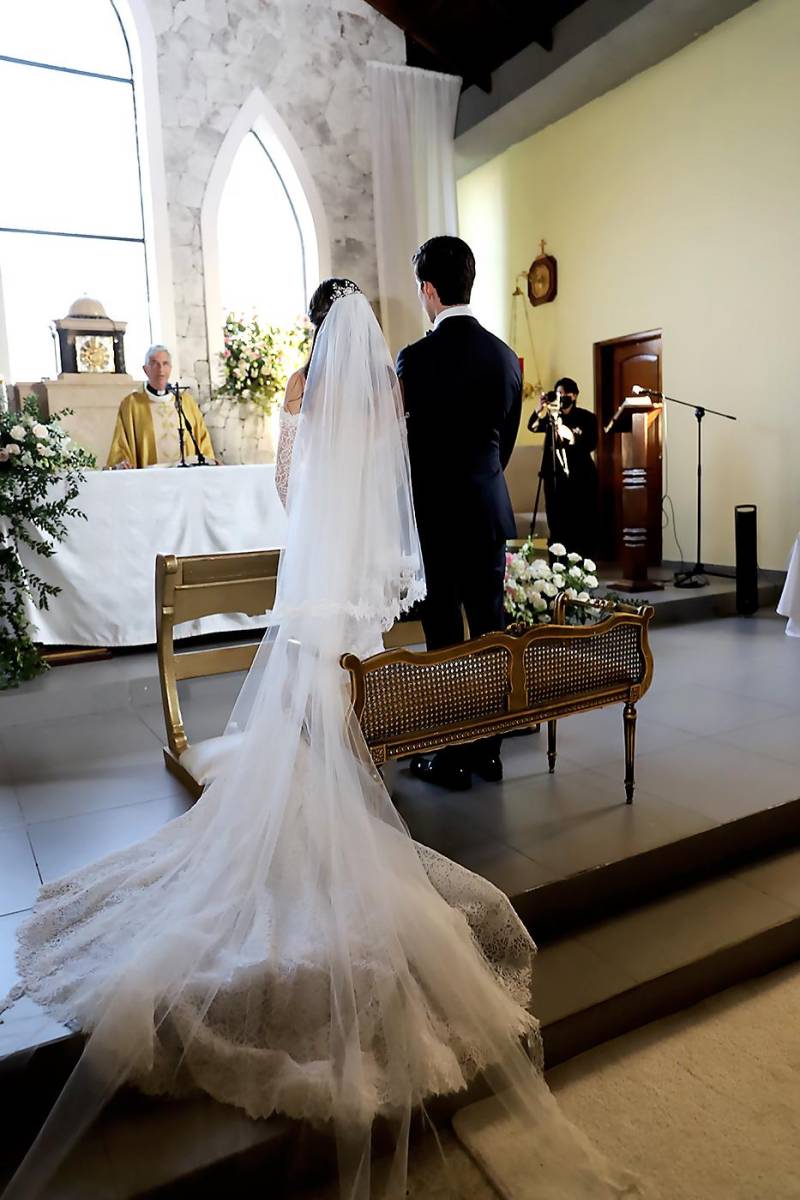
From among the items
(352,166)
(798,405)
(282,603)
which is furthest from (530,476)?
(282,603)

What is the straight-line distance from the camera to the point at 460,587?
2.82m

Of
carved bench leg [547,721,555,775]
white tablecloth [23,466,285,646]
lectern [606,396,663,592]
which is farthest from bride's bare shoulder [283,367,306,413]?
lectern [606,396,663,592]

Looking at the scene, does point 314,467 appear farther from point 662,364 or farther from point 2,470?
point 662,364

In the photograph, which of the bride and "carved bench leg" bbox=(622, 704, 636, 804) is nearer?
the bride

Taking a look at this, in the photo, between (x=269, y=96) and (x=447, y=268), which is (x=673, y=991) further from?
(x=269, y=96)

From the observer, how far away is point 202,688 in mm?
4223

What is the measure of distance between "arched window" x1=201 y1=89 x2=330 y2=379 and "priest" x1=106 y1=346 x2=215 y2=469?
1.62 m

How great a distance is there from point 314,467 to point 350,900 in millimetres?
1114

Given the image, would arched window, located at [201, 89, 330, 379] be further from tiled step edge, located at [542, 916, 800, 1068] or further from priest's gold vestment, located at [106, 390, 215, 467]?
tiled step edge, located at [542, 916, 800, 1068]

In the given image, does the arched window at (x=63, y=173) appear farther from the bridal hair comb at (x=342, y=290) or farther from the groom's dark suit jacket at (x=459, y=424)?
the groom's dark suit jacket at (x=459, y=424)

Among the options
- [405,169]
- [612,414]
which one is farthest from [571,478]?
[405,169]

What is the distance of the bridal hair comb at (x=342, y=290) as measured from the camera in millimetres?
2591

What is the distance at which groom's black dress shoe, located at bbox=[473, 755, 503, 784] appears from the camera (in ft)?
9.68

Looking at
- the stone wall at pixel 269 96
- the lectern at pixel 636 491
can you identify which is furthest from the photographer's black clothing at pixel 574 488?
the stone wall at pixel 269 96
